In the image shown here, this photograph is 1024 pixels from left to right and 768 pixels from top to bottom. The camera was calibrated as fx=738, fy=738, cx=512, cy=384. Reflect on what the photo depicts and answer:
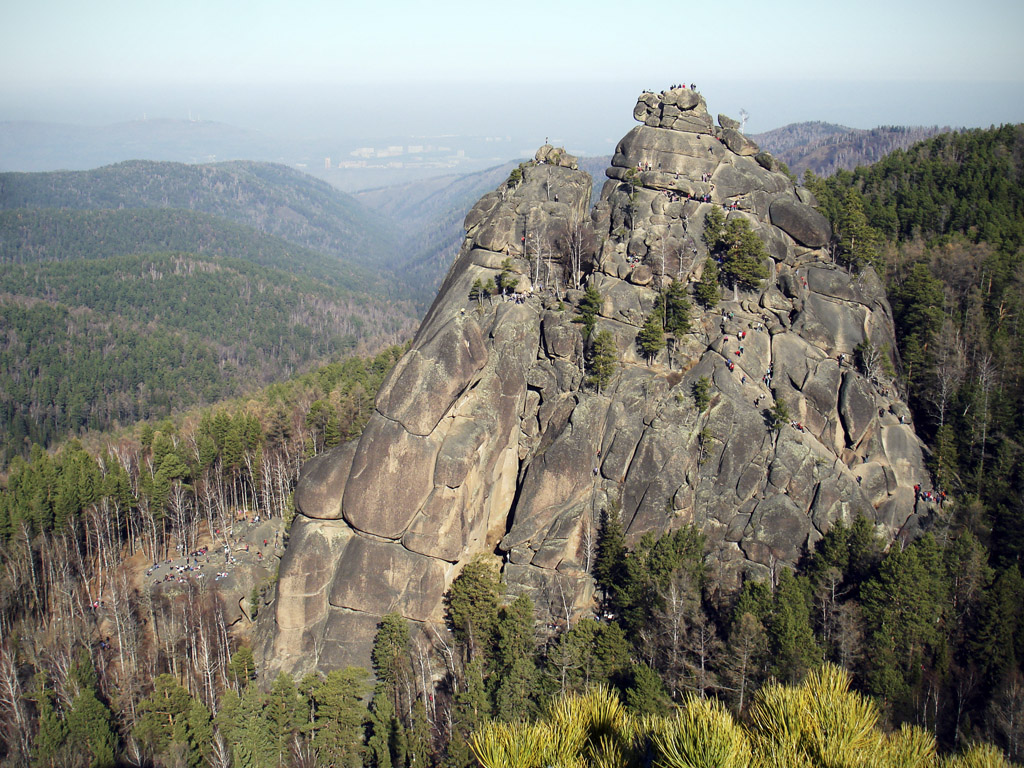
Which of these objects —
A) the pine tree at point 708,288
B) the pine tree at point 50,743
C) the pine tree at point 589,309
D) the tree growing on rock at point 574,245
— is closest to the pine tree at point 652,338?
the pine tree at point 589,309

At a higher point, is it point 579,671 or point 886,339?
point 886,339

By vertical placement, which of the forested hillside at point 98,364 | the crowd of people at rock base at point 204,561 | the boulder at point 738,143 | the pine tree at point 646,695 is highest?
the boulder at point 738,143

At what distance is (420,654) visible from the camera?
Answer: 43.8 m

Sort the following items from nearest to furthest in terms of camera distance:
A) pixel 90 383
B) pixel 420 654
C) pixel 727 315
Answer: pixel 420 654
pixel 727 315
pixel 90 383

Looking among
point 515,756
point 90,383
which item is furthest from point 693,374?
point 90,383

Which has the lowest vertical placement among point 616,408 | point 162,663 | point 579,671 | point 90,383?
point 90,383

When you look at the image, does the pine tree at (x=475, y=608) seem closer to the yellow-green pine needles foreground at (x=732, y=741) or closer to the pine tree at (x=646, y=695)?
the pine tree at (x=646, y=695)

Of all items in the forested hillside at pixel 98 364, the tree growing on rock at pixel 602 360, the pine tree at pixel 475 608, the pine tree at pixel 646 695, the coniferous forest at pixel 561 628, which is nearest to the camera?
the pine tree at pixel 646 695

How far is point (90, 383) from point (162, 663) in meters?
121

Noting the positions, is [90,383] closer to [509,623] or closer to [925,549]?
[509,623]

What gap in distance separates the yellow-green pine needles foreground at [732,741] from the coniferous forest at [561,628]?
12.3 m

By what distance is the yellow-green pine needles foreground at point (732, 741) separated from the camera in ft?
41.6

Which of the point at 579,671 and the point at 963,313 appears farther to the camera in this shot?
the point at 963,313

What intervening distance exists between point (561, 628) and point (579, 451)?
1092 cm
